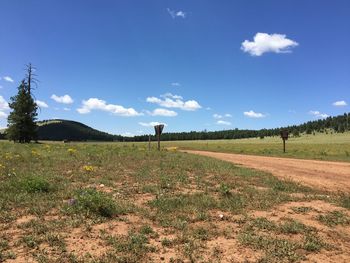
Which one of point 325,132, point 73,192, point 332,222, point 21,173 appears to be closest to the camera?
point 332,222

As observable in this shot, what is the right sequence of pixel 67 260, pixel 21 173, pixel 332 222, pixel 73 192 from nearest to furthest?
pixel 67 260 → pixel 332 222 → pixel 73 192 → pixel 21 173

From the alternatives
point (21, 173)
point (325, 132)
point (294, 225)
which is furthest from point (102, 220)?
point (325, 132)

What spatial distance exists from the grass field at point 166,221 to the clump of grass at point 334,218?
0.02 m

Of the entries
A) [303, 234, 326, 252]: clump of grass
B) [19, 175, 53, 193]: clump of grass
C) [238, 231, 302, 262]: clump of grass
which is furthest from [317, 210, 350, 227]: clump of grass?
[19, 175, 53, 193]: clump of grass

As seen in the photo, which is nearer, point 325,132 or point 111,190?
point 111,190

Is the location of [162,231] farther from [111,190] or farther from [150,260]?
[111,190]

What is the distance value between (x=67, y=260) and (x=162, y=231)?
7.15 feet

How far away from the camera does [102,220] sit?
8.30 metres

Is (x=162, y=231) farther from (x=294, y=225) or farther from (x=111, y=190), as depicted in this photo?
(x=111, y=190)

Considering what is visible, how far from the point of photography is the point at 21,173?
14461 millimetres

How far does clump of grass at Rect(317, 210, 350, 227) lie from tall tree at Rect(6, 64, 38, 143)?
57.3 m

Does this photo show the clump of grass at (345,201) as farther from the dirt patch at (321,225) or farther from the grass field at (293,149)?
the grass field at (293,149)

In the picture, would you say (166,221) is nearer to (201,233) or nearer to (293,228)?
(201,233)

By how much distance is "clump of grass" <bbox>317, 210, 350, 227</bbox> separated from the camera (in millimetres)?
8887
